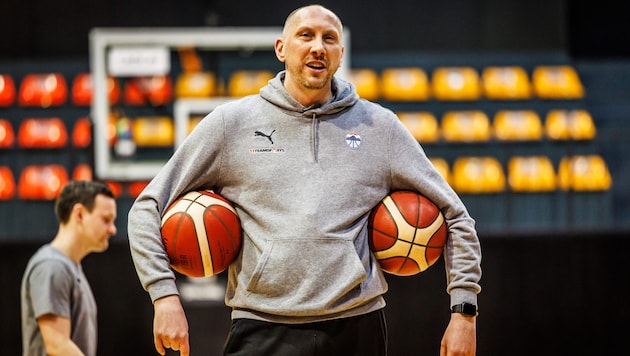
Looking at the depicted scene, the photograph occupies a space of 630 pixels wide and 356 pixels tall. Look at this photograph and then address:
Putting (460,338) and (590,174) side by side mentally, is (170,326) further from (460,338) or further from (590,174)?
(590,174)

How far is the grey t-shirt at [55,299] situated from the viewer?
143 inches

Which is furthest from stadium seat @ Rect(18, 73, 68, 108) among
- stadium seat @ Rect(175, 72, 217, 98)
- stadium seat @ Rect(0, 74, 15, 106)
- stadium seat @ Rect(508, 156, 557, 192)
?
stadium seat @ Rect(508, 156, 557, 192)

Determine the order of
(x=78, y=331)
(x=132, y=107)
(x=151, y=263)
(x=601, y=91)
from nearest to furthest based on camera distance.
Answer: (x=151, y=263) < (x=78, y=331) < (x=132, y=107) < (x=601, y=91)

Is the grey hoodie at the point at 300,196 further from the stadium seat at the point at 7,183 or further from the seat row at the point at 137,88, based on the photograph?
the stadium seat at the point at 7,183

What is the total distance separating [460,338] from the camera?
2670 mm

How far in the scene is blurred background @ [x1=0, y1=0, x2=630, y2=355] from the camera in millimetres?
8531

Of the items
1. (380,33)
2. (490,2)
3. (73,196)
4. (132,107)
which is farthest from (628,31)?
(73,196)

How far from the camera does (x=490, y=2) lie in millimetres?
10234

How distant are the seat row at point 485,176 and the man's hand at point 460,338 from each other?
A: 6719mm

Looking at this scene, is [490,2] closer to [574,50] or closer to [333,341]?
[574,50]

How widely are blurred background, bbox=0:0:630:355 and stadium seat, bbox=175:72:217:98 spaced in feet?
0.05

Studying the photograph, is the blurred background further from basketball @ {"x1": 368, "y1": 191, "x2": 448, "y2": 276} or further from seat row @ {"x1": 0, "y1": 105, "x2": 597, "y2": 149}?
basketball @ {"x1": 368, "y1": 191, "x2": 448, "y2": 276}

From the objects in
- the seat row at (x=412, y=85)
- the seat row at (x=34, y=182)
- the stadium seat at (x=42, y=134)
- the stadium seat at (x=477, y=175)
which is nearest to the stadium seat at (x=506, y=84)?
the seat row at (x=412, y=85)

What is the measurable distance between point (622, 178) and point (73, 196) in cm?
742
